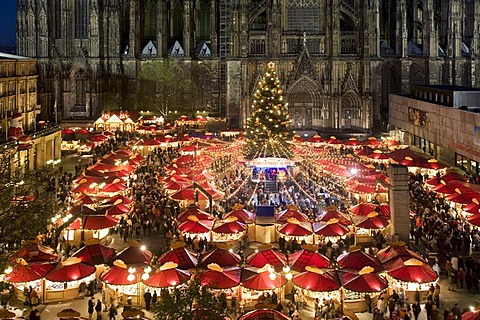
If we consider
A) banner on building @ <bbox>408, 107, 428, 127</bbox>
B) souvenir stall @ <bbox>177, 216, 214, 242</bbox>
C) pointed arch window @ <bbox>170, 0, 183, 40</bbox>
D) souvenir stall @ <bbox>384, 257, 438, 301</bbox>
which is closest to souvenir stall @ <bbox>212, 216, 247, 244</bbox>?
souvenir stall @ <bbox>177, 216, 214, 242</bbox>

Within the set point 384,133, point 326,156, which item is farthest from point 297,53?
point 326,156

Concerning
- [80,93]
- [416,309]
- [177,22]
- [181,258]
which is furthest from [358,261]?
[177,22]

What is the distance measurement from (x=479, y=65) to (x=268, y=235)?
231 feet

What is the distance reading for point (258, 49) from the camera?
8675 cm

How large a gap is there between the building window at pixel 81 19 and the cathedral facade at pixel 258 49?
160mm

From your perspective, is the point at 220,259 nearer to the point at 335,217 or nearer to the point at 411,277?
the point at 411,277

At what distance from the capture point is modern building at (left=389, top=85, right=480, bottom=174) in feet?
180

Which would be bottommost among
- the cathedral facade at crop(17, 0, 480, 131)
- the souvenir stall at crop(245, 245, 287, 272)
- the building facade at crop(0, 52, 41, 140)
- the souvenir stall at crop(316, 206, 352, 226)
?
the souvenir stall at crop(245, 245, 287, 272)

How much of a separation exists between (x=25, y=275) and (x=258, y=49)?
210 feet

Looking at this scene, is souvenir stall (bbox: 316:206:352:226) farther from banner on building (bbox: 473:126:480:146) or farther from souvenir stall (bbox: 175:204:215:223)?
banner on building (bbox: 473:126:480:146)

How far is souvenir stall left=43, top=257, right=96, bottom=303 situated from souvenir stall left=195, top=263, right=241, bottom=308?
240 inches

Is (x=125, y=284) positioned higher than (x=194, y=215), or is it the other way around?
(x=194, y=215)

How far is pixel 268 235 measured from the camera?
38406mm

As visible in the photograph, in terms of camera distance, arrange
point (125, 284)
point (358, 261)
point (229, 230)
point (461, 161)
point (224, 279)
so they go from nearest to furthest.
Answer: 1. point (224, 279)
2. point (125, 284)
3. point (358, 261)
4. point (229, 230)
5. point (461, 161)
